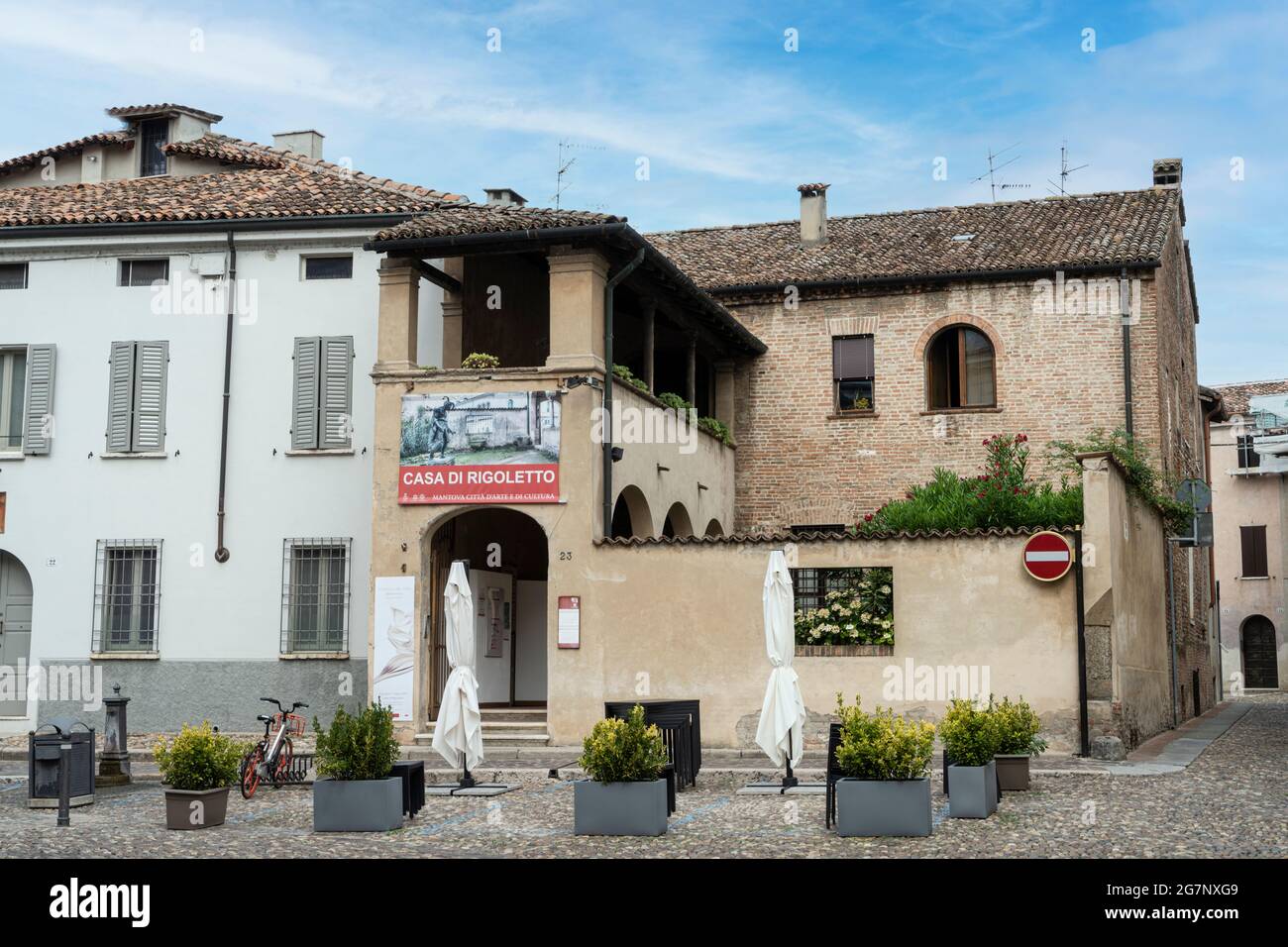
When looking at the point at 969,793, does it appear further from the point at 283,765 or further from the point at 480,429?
the point at 480,429

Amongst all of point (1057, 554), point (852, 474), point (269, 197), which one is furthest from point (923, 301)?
point (269, 197)

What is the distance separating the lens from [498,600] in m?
20.7

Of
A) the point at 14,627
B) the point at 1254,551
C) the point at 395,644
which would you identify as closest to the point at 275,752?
the point at 395,644

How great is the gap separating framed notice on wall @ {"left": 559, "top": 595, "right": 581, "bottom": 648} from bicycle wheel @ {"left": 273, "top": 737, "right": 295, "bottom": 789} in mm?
4120

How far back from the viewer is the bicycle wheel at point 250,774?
44.7 feet

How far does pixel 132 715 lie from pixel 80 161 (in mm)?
10328

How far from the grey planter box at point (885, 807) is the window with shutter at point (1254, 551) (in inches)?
1482

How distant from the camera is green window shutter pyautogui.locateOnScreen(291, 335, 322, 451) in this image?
19.9 metres

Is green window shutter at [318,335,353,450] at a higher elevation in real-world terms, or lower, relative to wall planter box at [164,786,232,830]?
higher

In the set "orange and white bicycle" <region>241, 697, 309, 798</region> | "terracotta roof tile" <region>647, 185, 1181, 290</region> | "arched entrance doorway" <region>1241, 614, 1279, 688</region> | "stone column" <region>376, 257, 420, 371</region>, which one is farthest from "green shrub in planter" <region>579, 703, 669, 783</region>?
"arched entrance doorway" <region>1241, 614, 1279, 688</region>

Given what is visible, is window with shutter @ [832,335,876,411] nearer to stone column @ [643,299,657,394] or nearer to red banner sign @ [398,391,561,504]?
stone column @ [643,299,657,394]

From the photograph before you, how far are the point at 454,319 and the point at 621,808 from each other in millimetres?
10581

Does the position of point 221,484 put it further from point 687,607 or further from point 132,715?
point 687,607

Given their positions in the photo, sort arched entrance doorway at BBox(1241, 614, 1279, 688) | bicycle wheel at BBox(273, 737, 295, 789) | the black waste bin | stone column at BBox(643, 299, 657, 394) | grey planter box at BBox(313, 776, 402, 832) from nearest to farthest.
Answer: grey planter box at BBox(313, 776, 402, 832) → the black waste bin → bicycle wheel at BBox(273, 737, 295, 789) → stone column at BBox(643, 299, 657, 394) → arched entrance doorway at BBox(1241, 614, 1279, 688)
